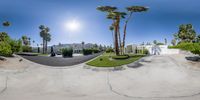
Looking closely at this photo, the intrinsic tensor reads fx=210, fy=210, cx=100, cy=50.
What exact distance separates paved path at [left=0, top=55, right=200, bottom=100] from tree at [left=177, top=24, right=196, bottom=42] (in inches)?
1587

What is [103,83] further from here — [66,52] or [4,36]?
[66,52]

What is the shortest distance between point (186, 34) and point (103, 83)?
50859mm

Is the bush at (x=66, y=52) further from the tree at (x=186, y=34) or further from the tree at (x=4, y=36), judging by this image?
the tree at (x=186, y=34)

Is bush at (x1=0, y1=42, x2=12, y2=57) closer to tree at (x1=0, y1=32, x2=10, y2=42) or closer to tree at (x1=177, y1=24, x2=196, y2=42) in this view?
tree at (x1=0, y1=32, x2=10, y2=42)

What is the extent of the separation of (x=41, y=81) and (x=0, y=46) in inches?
383

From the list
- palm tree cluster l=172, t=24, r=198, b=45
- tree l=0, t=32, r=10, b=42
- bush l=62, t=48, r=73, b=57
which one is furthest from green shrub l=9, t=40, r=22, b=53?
palm tree cluster l=172, t=24, r=198, b=45

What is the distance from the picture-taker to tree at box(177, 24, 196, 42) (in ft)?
198

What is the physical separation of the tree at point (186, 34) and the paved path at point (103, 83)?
132 ft

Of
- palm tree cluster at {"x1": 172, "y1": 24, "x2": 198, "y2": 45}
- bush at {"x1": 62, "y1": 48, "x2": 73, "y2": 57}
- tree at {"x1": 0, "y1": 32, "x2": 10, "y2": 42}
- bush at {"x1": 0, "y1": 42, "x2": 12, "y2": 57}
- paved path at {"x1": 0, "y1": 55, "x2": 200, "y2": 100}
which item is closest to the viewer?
paved path at {"x1": 0, "y1": 55, "x2": 200, "y2": 100}

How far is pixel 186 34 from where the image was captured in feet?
200

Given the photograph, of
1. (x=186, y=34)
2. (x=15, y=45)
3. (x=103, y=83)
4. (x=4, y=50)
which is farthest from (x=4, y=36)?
(x=186, y=34)

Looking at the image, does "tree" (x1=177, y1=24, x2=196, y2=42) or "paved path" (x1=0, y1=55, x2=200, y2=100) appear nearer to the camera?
"paved path" (x1=0, y1=55, x2=200, y2=100)

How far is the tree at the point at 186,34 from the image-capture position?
198ft

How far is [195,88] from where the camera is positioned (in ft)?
49.9
